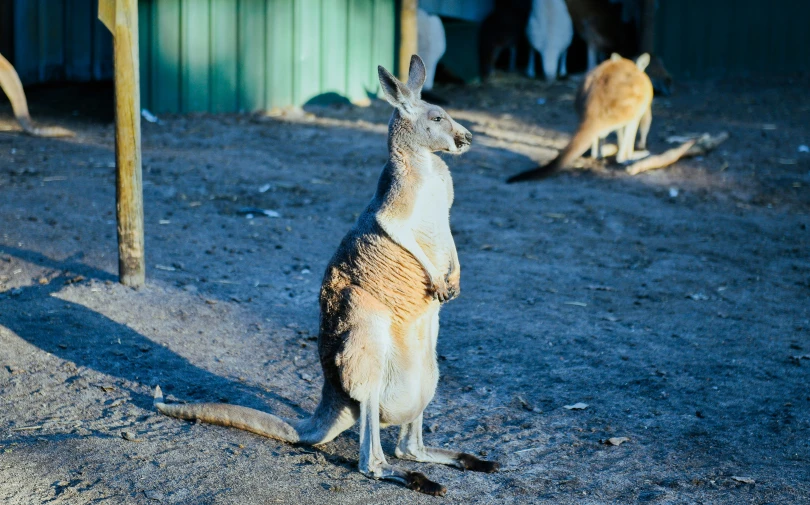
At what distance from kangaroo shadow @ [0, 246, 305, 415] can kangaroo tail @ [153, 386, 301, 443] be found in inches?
11.3

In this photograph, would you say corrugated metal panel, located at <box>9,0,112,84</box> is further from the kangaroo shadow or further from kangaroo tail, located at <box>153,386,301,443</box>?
kangaroo tail, located at <box>153,386,301,443</box>

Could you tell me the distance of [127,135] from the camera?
15.8 ft

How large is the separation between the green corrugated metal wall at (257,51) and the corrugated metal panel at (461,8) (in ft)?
2.31

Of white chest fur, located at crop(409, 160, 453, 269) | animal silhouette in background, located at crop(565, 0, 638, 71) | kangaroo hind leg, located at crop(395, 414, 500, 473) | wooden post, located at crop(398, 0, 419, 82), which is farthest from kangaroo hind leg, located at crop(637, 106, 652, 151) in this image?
kangaroo hind leg, located at crop(395, 414, 500, 473)

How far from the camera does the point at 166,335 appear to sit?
4.44 metres

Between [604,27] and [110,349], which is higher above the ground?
[604,27]

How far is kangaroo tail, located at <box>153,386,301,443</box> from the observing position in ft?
11.1

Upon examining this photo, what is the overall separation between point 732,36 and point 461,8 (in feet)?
12.1

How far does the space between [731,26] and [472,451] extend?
10.5m

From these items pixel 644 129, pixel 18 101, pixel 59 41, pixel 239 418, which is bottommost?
pixel 239 418

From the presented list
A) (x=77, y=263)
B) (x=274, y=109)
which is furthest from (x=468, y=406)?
(x=274, y=109)

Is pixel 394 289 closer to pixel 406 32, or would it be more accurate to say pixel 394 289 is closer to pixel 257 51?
pixel 257 51

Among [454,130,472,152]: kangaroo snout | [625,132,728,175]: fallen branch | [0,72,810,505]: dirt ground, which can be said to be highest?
[454,130,472,152]: kangaroo snout

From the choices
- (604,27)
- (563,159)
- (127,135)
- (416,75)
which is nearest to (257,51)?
(563,159)
